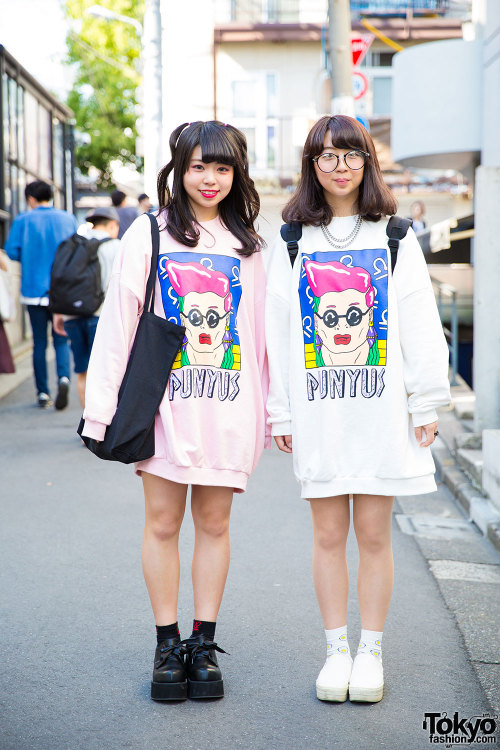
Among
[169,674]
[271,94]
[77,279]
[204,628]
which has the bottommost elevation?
[169,674]

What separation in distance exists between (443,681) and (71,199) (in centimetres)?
1727

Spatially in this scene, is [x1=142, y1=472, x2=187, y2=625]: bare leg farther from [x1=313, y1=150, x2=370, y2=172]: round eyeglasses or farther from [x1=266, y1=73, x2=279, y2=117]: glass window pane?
[x1=266, y1=73, x2=279, y2=117]: glass window pane

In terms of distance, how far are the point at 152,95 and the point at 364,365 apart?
8999mm

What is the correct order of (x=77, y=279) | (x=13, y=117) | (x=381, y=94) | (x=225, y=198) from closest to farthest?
(x=225, y=198) < (x=77, y=279) < (x=13, y=117) < (x=381, y=94)

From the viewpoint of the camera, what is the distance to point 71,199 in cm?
1923

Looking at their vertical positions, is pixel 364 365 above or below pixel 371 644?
above

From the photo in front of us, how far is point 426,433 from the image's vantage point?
303cm

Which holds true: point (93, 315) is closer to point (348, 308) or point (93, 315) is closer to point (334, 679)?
point (348, 308)

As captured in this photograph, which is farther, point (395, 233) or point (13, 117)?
point (13, 117)

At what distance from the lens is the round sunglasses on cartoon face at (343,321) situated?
3.00 m

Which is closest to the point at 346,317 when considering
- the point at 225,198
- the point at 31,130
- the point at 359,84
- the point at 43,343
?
the point at 225,198

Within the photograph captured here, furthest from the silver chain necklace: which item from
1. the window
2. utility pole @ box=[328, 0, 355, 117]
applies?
the window

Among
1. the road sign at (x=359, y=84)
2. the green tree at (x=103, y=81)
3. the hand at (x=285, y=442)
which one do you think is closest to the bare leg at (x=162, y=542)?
the hand at (x=285, y=442)

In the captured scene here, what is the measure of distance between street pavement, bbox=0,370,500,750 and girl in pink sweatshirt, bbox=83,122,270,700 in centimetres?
24
